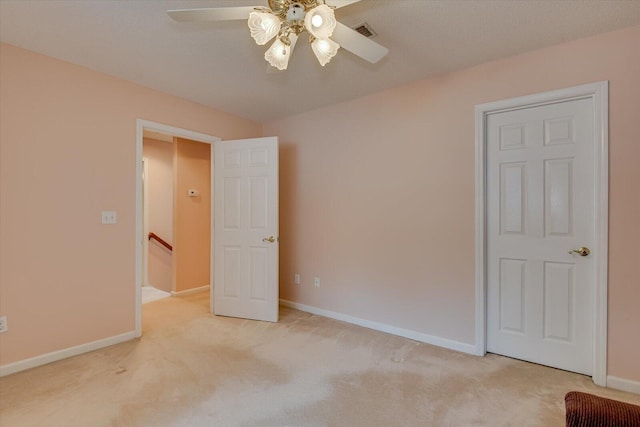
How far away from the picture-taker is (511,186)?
2.51 m

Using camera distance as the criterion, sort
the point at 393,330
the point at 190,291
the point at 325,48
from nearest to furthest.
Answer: the point at 325,48, the point at 393,330, the point at 190,291

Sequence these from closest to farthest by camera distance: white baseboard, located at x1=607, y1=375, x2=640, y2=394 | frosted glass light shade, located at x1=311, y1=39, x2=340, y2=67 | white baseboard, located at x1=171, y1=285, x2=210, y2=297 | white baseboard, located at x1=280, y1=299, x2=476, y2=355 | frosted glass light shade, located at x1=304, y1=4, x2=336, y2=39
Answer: frosted glass light shade, located at x1=304, y1=4, x2=336, y2=39 → frosted glass light shade, located at x1=311, y1=39, x2=340, y2=67 → white baseboard, located at x1=607, y1=375, x2=640, y2=394 → white baseboard, located at x1=280, y1=299, x2=476, y2=355 → white baseboard, located at x1=171, y1=285, x2=210, y2=297

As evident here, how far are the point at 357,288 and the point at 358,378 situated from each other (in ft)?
3.82

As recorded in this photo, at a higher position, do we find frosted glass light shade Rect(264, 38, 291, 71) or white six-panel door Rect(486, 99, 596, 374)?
frosted glass light shade Rect(264, 38, 291, 71)

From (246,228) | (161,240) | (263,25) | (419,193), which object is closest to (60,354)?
(246,228)

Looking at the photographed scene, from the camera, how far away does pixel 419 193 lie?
2.88 m

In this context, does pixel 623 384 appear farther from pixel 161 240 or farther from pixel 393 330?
pixel 161 240

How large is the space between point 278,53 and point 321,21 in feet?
1.07

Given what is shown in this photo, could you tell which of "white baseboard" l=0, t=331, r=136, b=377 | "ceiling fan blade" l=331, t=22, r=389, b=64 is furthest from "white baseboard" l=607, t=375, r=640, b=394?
"white baseboard" l=0, t=331, r=136, b=377

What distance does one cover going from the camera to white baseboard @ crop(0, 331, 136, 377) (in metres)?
2.26

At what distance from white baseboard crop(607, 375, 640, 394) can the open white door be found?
2.78 meters

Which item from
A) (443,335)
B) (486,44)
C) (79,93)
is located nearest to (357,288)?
(443,335)

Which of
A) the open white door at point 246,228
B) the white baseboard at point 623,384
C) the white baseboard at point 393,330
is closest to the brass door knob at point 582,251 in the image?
the white baseboard at point 623,384

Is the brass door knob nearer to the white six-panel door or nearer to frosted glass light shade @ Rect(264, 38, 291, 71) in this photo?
the white six-panel door
